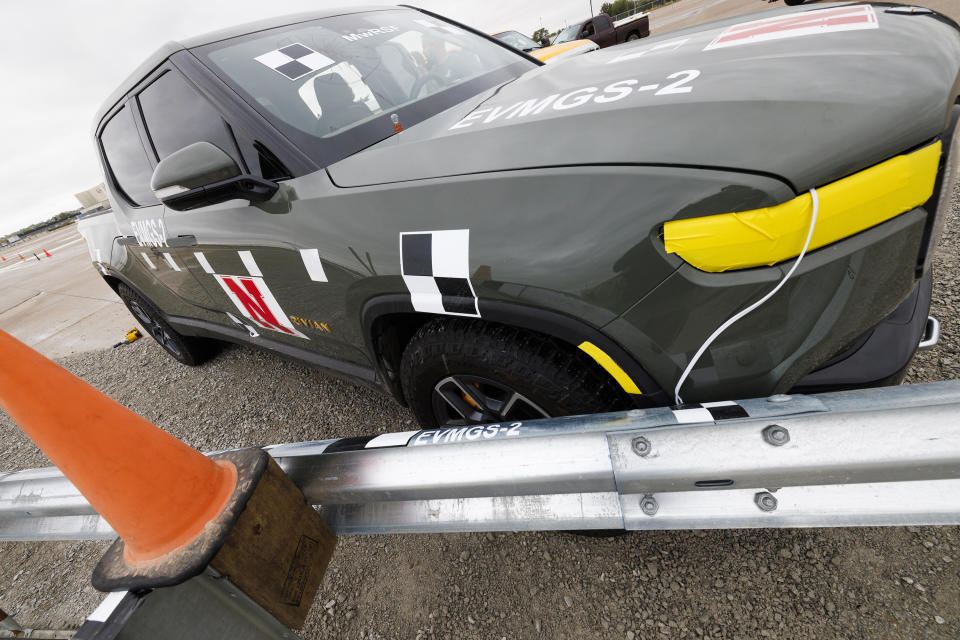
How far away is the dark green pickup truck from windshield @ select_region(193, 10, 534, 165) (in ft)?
0.04

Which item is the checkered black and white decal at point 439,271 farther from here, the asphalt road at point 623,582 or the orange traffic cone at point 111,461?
the asphalt road at point 623,582

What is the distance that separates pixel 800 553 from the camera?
1.24m

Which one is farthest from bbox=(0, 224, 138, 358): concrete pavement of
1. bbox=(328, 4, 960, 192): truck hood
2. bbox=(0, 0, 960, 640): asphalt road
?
bbox=(328, 4, 960, 192): truck hood

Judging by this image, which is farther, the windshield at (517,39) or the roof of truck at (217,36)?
the windshield at (517,39)

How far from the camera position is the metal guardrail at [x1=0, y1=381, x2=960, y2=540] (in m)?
0.74

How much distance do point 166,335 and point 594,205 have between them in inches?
137

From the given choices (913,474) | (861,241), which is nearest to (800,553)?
(913,474)

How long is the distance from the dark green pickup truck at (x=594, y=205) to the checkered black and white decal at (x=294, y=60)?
0.03 ft

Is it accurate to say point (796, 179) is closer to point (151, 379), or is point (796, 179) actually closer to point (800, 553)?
point (800, 553)

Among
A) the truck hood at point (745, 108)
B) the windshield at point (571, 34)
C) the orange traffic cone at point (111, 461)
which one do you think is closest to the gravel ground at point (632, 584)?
the orange traffic cone at point (111, 461)

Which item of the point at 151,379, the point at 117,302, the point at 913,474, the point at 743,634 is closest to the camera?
the point at 913,474

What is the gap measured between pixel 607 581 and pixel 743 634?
36 cm

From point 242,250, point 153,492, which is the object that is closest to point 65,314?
point 242,250

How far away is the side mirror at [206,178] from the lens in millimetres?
1323
